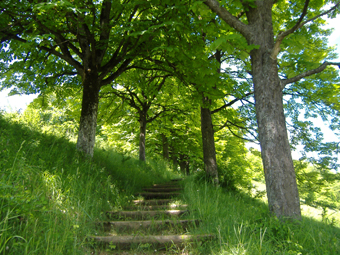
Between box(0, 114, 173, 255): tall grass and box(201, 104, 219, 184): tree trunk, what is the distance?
3040 millimetres

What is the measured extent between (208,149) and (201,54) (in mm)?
3670

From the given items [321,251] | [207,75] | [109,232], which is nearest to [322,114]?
[207,75]

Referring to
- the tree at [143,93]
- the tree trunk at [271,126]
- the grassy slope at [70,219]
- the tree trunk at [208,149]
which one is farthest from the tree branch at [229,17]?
the tree at [143,93]

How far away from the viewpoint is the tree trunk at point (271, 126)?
369 centimetres

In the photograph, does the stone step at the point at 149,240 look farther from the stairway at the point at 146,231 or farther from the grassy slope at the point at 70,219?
the grassy slope at the point at 70,219

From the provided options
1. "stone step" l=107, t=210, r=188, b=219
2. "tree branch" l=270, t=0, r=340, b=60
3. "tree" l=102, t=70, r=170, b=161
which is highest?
"tree" l=102, t=70, r=170, b=161

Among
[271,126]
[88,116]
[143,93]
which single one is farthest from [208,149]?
[143,93]

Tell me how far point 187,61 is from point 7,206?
17.1ft

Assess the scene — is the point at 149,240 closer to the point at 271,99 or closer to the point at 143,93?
the point at 271,99

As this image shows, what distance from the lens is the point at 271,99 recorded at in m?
4.00

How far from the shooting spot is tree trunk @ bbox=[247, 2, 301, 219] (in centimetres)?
369

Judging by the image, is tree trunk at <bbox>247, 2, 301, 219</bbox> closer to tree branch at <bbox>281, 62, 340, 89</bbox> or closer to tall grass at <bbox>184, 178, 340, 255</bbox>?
A: tree branch at <bbox>281, 62, 340, 89</bbox>

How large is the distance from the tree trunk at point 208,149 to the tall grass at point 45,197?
304cm

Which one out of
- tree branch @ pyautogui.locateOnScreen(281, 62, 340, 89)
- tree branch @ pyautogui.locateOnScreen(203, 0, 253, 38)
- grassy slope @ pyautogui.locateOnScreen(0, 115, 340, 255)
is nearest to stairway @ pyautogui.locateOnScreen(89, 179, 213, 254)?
grassy slope @ pyautogui.locateOnScreen(0, 115, 340, 255)
